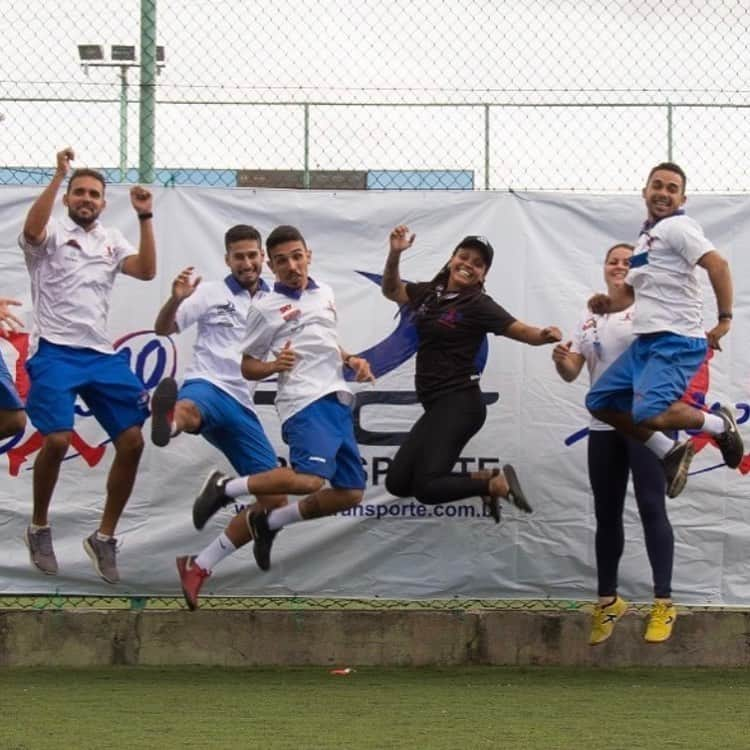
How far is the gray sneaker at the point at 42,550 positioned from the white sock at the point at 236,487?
1069 mm

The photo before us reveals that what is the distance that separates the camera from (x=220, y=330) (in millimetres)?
9023

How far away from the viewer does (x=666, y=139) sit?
931 cm

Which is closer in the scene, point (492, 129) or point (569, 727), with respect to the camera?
point (569, 727)

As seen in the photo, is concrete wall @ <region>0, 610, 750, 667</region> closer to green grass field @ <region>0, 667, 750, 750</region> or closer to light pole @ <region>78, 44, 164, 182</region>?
green grass field @ <region>0, 667, 750, 750</region>

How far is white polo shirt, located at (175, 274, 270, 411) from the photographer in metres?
8.94

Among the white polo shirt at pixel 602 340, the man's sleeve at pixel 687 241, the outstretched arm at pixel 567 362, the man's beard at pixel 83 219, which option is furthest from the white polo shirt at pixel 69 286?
the man's sleeve at pixel 687 241

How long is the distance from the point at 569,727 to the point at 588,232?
362cm

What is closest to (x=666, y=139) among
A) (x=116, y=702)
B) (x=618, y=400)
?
(x=618, y=400)

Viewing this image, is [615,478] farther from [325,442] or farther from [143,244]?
[143,244]

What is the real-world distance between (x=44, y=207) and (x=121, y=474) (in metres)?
1.54

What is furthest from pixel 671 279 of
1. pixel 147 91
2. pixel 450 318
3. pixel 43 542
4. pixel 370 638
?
pixel 43 542

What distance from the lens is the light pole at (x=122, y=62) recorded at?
911cm

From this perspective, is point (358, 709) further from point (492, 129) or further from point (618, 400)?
point (492, 129)

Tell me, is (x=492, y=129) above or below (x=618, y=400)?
above
